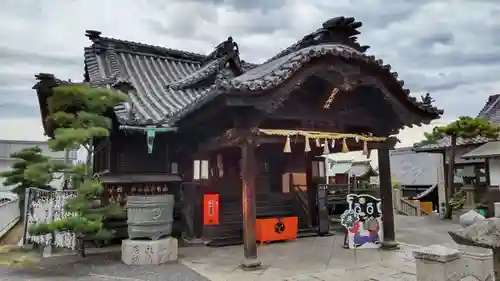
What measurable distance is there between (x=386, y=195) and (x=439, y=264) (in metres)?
4.74

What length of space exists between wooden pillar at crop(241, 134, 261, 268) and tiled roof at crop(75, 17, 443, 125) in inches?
49.0

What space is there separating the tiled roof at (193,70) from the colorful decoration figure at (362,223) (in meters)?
2.59

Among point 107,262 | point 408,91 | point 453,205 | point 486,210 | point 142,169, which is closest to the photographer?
point 107,262

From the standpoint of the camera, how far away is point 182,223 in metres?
10.6

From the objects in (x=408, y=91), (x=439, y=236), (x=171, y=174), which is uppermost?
(x=408, y=91)

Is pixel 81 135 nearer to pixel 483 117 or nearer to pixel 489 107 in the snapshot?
pixel 483 117

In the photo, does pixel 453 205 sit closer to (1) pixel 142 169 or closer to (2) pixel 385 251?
(2) pixel 385 251

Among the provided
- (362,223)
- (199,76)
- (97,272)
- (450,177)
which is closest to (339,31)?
(362,223)

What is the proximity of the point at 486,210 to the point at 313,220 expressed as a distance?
7.75 m

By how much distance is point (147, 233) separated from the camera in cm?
777

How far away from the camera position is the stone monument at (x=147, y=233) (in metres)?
7.66

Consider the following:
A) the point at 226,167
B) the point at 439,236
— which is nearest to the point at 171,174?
A: the point at 226,167

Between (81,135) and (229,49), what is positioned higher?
(229,49)

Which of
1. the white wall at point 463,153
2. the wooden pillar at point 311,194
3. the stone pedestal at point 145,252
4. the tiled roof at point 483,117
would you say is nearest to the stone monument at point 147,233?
the stone pedestal at point 145,252
